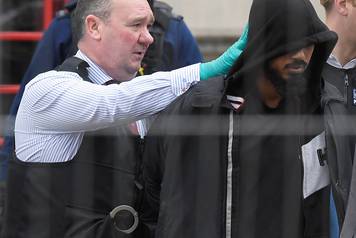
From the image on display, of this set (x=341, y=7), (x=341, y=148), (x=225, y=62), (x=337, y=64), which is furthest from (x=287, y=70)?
(x=341, y=7)

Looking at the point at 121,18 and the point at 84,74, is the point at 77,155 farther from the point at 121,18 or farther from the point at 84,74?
the point at 121,18

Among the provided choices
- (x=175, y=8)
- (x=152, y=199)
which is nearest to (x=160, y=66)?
(x=175, y=8)

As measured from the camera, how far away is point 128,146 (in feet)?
9.32

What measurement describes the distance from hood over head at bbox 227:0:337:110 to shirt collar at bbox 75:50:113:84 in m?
0.41

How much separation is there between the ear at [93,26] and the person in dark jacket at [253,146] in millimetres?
367

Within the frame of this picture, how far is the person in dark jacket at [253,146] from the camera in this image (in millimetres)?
2703

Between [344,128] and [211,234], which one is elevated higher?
[344,128]

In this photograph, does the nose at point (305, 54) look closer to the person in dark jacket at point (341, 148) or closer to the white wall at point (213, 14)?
the person in dark jacket at point (341, 148)

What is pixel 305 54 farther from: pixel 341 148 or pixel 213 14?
pixel 213 14

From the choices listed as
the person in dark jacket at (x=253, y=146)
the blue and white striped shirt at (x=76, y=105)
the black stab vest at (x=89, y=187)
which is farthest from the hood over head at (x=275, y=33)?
the black stab vest at (x=89, y=187)

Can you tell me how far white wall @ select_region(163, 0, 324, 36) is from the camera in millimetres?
3997

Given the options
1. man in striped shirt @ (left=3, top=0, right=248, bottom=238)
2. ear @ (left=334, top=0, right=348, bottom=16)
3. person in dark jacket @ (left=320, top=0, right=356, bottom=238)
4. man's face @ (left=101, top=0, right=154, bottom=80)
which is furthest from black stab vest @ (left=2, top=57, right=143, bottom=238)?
ear @ (left=334, top=0, right=348, bottom=16)

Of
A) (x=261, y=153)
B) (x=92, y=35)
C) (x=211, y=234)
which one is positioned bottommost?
(x=211, y=234)

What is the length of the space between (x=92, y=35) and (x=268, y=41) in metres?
0.58
